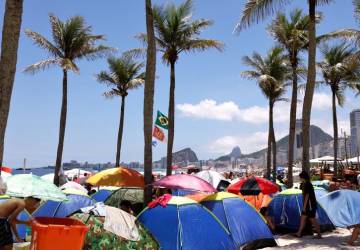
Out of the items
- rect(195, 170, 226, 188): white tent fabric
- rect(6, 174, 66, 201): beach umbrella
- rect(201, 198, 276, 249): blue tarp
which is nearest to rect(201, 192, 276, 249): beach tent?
rect(201, 198, 276, 249): blue tarp

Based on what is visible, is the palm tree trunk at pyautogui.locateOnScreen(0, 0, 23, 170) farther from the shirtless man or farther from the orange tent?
the orange tent

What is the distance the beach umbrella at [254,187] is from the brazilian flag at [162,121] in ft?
13.4

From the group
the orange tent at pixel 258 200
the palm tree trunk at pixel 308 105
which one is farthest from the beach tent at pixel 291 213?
the orange tent at pixel 258 200

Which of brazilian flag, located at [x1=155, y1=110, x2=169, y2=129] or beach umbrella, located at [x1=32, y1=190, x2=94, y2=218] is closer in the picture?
beach umbrella, located at [x1=32, y1=190, x2=94, y2=218]

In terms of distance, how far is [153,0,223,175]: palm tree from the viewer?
1752 cm

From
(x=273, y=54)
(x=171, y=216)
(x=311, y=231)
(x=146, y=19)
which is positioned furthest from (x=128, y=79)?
(x=171, y=216)

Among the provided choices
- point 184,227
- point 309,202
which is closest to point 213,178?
point 309,202

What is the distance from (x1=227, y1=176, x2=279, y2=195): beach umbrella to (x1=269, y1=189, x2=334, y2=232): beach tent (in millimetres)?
1110

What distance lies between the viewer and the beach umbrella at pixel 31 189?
287 inches

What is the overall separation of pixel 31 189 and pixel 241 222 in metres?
5.11

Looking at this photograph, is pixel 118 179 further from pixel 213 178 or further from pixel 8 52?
pixel 213 178

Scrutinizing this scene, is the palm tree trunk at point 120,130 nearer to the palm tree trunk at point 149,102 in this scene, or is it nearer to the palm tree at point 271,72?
the palm tree at point 271,72

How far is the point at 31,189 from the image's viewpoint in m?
7.39

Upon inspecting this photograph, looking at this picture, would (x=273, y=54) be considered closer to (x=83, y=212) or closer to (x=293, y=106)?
(x=293, y=106)
